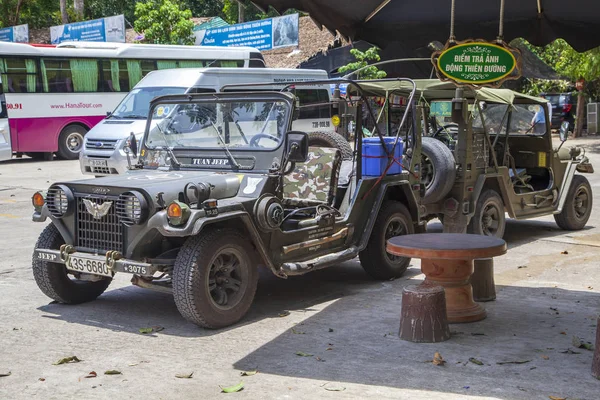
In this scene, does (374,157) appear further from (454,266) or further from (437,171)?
(454,266)

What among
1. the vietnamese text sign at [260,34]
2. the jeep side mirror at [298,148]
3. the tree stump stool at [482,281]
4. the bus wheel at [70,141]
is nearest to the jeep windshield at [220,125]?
the jeep side mirror at [298,148]

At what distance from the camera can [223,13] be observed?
4978cm

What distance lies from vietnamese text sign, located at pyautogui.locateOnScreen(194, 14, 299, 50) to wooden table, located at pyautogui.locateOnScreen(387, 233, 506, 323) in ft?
81.5

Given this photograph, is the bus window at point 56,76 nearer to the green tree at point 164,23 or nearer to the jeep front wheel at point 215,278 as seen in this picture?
the green tree at point 164,23

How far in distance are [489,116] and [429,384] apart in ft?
19.5

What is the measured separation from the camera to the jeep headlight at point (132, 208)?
20.4ft

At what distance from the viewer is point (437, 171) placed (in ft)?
30.2

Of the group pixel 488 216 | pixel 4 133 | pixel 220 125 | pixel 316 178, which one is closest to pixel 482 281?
pixel 316 178

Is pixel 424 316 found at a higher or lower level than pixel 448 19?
lower

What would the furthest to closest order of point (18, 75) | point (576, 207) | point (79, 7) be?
1. point (79, 7)
2. point (18, 75)
3. point (576, 207)

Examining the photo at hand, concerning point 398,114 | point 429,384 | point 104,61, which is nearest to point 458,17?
point 398,114

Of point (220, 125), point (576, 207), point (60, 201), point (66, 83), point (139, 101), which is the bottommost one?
point (576, 207)

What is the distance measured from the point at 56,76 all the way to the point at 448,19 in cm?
1659

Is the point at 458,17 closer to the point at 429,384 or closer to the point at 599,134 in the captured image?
the point at 429,384
